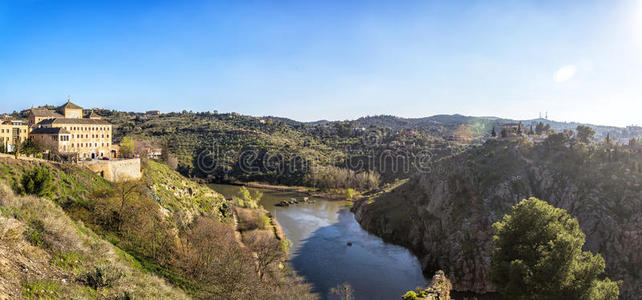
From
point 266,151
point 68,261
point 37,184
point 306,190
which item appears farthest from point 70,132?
point 266,151

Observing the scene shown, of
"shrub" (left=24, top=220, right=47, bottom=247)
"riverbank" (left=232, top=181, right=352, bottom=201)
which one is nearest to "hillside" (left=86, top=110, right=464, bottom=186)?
"riverbank" (left=232, top=181, right=352, bottom=201)

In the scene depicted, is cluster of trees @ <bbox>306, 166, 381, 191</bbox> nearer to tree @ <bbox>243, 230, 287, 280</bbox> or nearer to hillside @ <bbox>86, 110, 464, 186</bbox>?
hillside @ <bbox>86, 110, 464, 186</bbox>

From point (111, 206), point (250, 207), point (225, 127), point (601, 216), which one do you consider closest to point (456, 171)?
point (601, 216)

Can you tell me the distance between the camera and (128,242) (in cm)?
2544

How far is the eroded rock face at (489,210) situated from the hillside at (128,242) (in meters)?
20.5

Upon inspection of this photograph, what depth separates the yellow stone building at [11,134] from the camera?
114 feet

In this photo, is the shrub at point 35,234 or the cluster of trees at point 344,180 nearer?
the shrub at point 35,234

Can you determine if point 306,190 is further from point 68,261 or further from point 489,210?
point 68,261

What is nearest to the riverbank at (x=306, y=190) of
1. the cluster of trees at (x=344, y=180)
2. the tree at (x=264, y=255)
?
the cluster of trees at (x=344, y=180)

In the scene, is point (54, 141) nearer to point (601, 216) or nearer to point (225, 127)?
point (601, 216)

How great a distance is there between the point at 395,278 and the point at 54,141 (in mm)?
40966

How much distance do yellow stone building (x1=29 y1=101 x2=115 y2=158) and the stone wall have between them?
14.2 ft

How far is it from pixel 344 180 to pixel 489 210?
57.6m

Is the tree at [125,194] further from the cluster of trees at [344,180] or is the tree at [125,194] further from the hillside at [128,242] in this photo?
the cluster of trees at [344,180]
